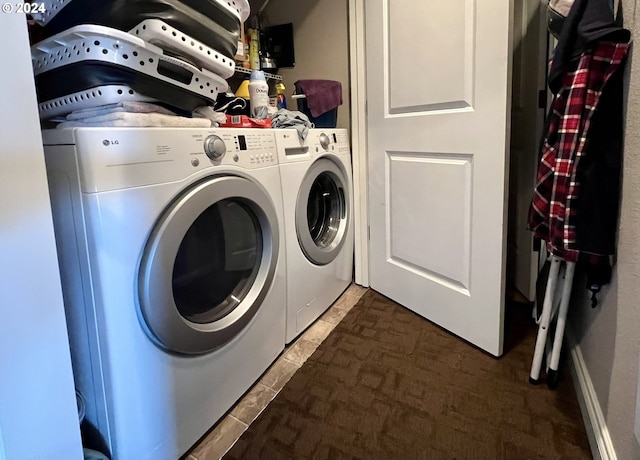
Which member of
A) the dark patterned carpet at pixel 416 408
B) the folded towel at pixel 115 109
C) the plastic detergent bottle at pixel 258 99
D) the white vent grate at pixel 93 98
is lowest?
the dark patterned carpet at pixel 416 408

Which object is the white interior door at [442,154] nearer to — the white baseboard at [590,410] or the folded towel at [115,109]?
the white baseboard at [590,410]

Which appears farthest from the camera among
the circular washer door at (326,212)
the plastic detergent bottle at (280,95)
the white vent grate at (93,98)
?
the plastic detergent bottle at (280,95)

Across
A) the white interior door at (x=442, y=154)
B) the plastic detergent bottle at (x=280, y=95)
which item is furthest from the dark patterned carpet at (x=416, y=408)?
the plastic detergent bottle at (x=280, y=95)

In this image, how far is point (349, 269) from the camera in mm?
1923

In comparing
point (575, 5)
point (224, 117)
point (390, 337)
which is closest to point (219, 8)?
point (224, 117)

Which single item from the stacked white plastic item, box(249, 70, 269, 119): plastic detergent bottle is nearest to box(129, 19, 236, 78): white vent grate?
the stacked white plastic item

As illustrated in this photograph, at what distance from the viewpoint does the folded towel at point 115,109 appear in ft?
2.80

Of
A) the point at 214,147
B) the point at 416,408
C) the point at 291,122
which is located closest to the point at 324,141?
the point at 291,122

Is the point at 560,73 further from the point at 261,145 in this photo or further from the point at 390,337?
the point at 390,337

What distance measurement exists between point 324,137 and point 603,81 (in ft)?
3.08

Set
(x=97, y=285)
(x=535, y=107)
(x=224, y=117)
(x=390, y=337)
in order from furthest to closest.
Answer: (x=535, y=107), (x=390, y=337), (x=224, y=117), (x=97, y=285)

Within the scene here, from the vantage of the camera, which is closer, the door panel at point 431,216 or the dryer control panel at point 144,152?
the dryer control panel at point 144,152

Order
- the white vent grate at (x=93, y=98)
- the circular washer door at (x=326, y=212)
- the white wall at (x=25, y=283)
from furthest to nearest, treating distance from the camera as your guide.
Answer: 1. the circular washer door at (x=326, y=212)
2. the white vent grate at (x=93, y=98)
3. the white wall at (x=25, y=283)

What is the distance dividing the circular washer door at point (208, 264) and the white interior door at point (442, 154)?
0.68 m
